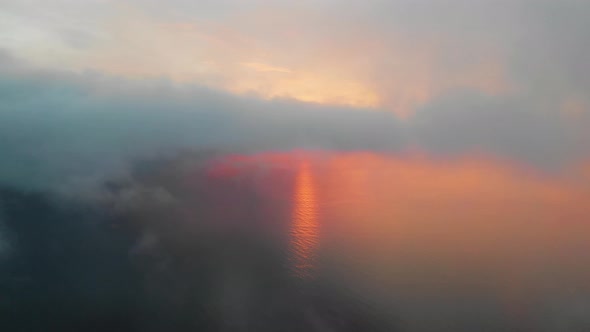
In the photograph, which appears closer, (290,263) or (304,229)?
(290,263)

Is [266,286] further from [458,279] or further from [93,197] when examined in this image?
[93,197]

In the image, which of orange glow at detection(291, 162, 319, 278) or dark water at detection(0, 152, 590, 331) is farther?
orange glow at detection(291, 162, 319, 278)

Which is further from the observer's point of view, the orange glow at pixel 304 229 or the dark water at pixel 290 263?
the orange glow at pixel 304 229
